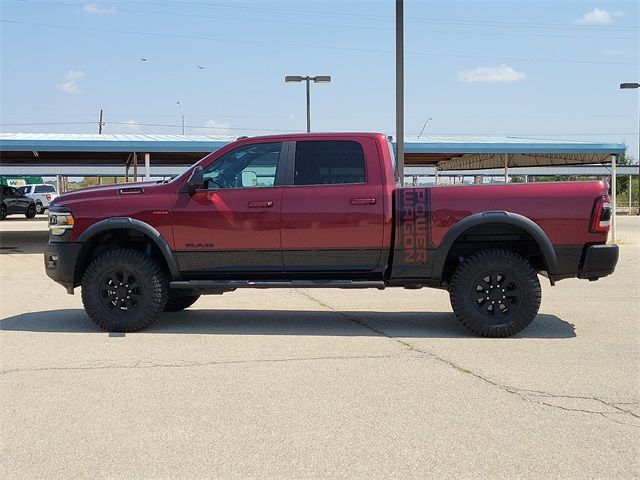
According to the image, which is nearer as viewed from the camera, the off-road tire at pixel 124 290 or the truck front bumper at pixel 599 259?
the truck front bumper at pixel 599 259

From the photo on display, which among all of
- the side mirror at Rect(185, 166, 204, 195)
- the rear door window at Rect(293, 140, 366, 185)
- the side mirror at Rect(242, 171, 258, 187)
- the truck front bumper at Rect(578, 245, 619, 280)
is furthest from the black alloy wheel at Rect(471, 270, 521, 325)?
the side mirror at Rect(185, 166, 204, 195)

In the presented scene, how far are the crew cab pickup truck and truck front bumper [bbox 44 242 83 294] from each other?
11 mm

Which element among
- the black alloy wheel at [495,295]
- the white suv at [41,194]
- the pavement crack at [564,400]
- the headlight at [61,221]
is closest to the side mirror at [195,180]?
the headlight at [61,221]

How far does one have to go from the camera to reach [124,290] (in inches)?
295

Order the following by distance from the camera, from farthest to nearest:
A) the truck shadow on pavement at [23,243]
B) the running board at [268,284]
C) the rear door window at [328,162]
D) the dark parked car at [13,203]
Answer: the dark parked car at [13,203], the truck shadow on pavement at [23,243], the rear door window at [328,162], the running board at [268,284]

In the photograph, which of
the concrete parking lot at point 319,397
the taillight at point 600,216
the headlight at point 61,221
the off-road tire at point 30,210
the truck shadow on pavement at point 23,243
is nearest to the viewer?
the concrete parking lot at point 319,397

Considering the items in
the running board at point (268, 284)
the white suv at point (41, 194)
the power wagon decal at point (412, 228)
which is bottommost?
the running board at point (268, 284)

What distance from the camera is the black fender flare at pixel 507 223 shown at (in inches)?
273

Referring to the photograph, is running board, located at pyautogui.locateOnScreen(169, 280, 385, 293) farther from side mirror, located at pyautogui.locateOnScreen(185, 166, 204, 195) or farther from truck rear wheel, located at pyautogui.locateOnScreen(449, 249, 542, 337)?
side mirror, located at pyautogui.locateOnScreen(185, 166, 204, 195)

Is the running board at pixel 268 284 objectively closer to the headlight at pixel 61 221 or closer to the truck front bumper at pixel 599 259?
the headlight at pixel 61 221

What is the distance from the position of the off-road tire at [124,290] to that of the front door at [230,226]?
1.19ft

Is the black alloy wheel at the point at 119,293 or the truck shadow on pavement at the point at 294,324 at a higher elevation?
the black alloy wheel at the point at 119,293

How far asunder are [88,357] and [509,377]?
3.69 m

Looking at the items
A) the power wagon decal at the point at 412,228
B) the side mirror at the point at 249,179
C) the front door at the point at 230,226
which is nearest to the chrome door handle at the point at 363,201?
the power wagon decal at the point at 412,228
